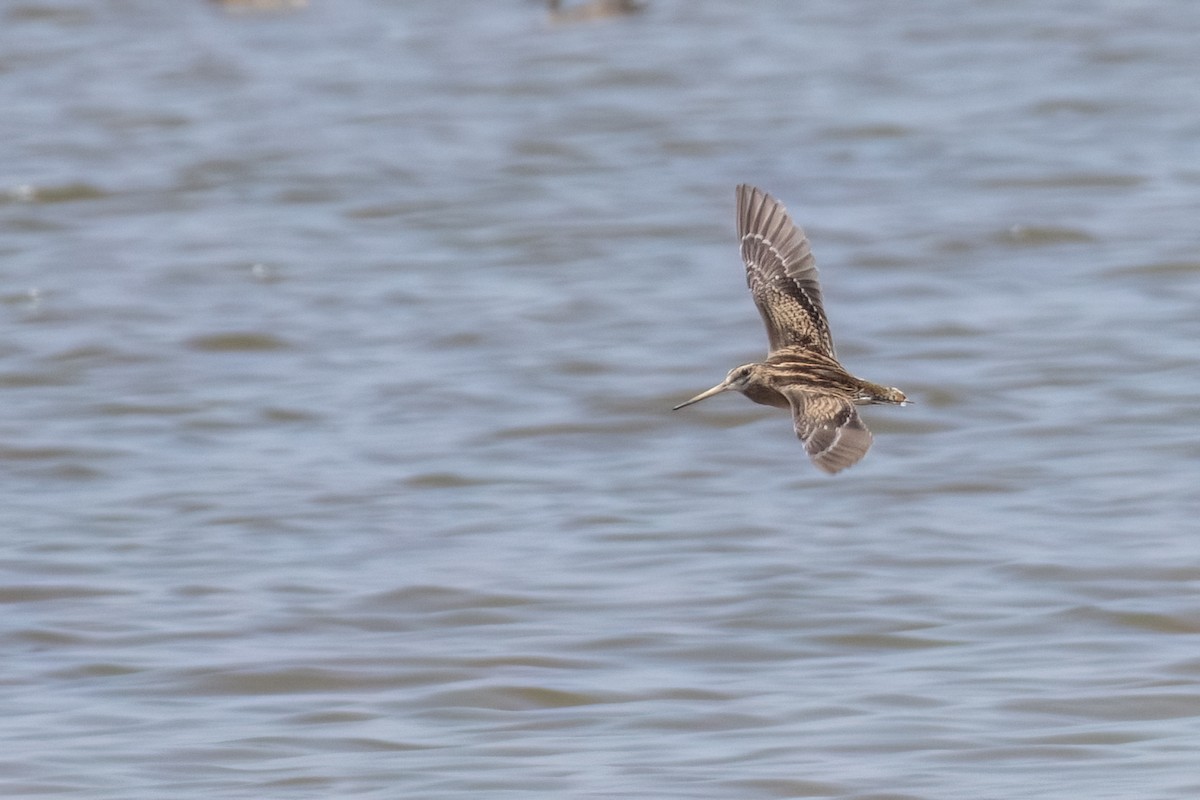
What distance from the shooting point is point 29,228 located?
45.3 ft

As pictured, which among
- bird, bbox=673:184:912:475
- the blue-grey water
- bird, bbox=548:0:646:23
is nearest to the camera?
bird, bbox=673:184:912:475

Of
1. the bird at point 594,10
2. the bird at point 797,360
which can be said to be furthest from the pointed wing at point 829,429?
the bird at point 594,10

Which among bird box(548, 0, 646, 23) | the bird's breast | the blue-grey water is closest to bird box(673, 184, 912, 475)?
the bird's breast

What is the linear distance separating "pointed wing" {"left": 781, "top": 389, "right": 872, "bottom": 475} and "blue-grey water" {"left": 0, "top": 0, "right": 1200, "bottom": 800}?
103 centimetres

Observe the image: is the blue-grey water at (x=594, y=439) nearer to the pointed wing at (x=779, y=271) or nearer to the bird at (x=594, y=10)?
the pointed wing at (x=779, y=271)

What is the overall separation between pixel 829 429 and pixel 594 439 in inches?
155

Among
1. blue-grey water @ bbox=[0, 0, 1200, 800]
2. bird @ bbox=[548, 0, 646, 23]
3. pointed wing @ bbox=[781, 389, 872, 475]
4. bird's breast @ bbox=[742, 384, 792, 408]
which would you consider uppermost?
bird @ bbox=[548, 0, 646, 23]

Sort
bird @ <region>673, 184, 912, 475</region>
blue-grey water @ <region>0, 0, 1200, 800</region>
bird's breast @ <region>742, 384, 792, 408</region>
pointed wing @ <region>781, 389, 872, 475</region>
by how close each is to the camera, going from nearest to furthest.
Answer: pointed wing @ <region>781, 389, 872, 475</region>
bird @ <region>673, 184, 912, 475</region>
bird's breast @ <region>742, 384, 792, 408</region>
blue-grey water @ <region>0, 0, 1200, 800</region>

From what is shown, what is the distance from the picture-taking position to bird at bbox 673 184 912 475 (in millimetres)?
6020

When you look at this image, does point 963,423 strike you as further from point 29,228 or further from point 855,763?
point 29,228

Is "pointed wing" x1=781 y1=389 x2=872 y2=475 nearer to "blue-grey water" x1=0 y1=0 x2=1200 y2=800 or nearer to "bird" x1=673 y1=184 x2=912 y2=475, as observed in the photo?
"bird" x1=673 y1=184 x2=912 y2=475

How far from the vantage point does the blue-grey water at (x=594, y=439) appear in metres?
7.03

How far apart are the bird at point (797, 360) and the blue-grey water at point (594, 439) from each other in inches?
39.8

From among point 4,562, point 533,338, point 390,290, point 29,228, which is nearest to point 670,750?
point 4,562
